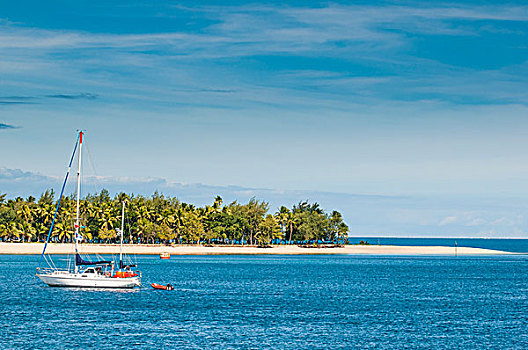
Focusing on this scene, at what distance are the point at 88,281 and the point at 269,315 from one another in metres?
34.5

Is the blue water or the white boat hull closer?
the blue water

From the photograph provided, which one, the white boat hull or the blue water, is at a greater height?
the white boat hull

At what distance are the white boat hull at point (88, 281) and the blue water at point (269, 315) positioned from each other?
1.22 metres

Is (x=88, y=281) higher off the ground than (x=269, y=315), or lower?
higher

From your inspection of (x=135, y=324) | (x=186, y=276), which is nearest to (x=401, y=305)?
(x=135, y=324)

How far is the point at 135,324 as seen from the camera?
7762 centimetres

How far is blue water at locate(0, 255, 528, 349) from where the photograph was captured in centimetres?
6819

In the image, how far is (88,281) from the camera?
10888 cm

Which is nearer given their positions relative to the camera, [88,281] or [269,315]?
[269,315]

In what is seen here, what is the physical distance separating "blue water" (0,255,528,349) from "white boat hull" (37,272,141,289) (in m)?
1.22

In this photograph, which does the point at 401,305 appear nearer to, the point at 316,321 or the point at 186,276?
the point at 316,321

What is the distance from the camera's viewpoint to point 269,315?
86438 mm

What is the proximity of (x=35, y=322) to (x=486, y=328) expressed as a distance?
47162 mm

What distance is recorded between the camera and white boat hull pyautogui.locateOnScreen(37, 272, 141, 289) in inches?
4286
